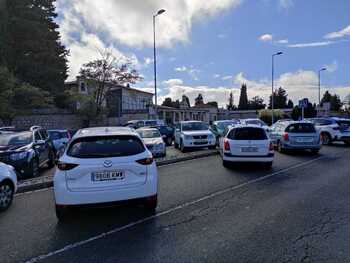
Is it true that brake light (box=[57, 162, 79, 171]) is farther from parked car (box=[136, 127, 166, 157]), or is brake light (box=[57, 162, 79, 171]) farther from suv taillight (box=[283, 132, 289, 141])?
suv taillight (box=[283, 132, 289, 141])

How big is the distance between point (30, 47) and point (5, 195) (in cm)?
3753

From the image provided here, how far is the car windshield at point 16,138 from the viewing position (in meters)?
9.96

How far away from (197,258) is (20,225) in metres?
3.35

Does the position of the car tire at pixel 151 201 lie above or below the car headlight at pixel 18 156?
below

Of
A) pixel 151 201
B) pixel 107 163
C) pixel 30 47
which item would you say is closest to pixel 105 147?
pixel 107 163

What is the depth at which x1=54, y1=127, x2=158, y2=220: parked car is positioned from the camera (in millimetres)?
5043

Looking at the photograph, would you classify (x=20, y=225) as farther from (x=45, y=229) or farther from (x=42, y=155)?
(x=42, y=155)

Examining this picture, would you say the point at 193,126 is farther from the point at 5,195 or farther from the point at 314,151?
the point at 5,195

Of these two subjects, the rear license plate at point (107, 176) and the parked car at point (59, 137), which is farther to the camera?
the parked car at point (59, 137)

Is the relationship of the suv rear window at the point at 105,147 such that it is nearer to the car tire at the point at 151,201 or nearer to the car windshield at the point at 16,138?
the car tire at the point at 151,201

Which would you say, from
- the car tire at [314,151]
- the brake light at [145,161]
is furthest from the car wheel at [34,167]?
the car tire at [314,151]

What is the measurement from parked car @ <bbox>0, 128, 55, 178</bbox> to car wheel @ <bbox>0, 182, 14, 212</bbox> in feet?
8.73

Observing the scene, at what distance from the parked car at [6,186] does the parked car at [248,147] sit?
6.93 meters

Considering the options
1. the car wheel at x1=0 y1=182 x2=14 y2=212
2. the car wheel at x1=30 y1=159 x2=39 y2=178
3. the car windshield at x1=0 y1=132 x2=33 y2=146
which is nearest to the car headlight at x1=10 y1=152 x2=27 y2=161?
the car wheel at x1=30 y1=159 x2=39 y2=178
